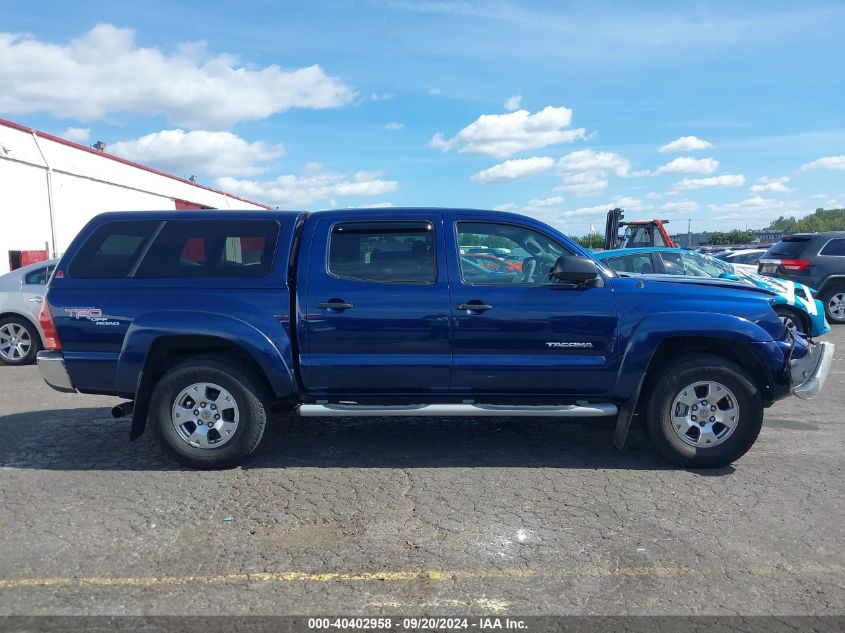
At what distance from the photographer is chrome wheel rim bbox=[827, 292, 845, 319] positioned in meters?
13.7

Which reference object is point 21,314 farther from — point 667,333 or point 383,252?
point 667,333

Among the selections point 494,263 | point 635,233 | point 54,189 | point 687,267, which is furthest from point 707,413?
point 54,189

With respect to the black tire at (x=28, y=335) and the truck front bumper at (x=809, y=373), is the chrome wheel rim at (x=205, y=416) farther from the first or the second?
the black tire at (x=28, y=335)

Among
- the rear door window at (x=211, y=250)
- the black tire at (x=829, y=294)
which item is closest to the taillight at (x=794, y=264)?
the black tire at (x=829, y=294)

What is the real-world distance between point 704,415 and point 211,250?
393 cm

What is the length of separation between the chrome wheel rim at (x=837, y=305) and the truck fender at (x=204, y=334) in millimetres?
12565

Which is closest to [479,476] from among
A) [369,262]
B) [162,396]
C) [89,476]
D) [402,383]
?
[402,383]

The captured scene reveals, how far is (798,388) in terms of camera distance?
514cm

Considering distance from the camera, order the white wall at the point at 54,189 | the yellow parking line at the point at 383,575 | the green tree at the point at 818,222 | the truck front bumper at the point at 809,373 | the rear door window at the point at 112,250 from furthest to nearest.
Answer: the green tree at the point at 818,222 → the white wall at the point at 54,189 → the rear door window at the point at 112,250 → the truck front bumper at the point at 809,373 → the yellow parking line at the point at 383,575

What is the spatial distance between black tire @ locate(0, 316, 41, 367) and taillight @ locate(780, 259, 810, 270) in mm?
13332

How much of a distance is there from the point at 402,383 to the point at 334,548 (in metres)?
1.57

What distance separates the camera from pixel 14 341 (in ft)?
32.7

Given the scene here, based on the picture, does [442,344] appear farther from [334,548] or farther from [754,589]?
[754,589]

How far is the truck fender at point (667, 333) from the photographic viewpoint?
4988 mm
